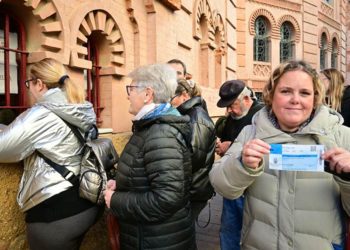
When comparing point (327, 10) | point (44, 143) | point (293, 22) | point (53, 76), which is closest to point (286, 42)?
point (293, 22)

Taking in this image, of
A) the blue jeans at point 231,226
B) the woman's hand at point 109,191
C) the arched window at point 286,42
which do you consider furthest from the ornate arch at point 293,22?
the woman's hand at point 109,191

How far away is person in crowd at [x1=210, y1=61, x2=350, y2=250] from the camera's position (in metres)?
1.67

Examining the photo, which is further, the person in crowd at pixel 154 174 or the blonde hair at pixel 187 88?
the blonde hair at pixel 187 88

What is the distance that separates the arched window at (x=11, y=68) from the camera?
12.4 feet

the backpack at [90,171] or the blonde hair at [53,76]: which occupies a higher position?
the blonde hair at [53,76]

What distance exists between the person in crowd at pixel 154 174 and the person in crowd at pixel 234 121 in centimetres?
109

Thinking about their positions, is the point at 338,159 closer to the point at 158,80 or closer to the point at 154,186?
the point at 154,186

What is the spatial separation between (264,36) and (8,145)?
1860 centimetres

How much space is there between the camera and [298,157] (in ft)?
5.02

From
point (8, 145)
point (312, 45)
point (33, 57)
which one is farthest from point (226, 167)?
point (312, 45)

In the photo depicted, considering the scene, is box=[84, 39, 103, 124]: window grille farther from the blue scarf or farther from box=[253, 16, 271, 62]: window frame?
box=[253, 16, 271, 62]: window frame

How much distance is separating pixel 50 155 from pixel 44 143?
0.32ft

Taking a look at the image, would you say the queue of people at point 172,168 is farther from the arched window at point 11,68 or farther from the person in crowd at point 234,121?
the arched window at point 11,68

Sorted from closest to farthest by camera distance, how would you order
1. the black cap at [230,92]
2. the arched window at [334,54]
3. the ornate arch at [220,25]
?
1. the black cap at [230,92]
2. the ornate arch at [220,25]
3. the arched window at [334,54]
